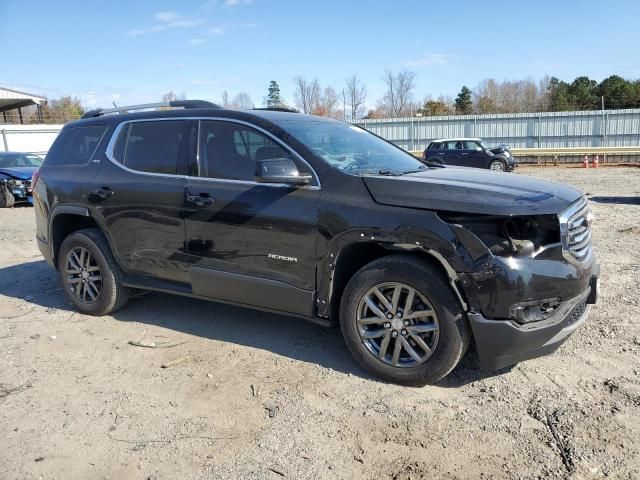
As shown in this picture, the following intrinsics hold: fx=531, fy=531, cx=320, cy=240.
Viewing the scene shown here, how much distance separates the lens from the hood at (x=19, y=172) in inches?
568

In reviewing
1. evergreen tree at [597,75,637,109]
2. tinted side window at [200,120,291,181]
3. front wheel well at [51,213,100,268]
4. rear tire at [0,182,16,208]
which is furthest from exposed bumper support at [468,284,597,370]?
evergreen tree at [597,75,637,109]

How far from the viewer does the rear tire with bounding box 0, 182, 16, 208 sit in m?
14.4

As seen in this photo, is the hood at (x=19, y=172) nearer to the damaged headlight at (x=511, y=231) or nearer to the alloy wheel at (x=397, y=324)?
the alloy wheel at (x=397, y=324)

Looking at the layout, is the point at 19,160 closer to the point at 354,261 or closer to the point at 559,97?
the point at 354,261

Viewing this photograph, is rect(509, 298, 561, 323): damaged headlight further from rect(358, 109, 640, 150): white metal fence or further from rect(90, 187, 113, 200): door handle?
rect(358, 109, 640, 150): white metal fence

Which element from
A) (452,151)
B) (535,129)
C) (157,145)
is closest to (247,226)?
(157,145)

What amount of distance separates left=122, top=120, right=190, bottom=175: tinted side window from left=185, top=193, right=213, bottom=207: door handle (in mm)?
342

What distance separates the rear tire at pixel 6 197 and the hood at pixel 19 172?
0.35 meters

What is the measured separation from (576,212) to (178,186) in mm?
3060

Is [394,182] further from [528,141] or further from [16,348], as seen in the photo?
[528,141]

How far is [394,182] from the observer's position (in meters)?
3.59

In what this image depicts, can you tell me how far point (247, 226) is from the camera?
4.08 meters

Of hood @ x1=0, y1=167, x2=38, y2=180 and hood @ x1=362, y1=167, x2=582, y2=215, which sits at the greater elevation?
hood @ x1=0, y1=167, x2=38, y2=180

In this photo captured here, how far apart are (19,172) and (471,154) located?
16838 mm
